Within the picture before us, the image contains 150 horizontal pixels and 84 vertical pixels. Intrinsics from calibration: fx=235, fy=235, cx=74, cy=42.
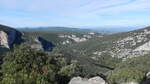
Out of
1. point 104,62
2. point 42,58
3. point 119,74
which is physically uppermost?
point 42,58

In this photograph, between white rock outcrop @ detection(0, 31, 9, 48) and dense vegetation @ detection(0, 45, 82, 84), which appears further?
white rock outcrop @ detection(0, 31, 9, 48)

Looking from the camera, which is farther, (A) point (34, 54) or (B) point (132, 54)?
(B) point (132, 54)

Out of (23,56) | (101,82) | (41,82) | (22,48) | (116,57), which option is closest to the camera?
(41,82)

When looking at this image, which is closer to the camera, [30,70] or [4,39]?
[30,70]

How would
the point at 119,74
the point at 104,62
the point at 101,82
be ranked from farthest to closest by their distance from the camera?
the point at 104,62 → the point at 119,74 → the point at 101,82

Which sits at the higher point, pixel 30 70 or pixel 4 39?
pixel 30 70

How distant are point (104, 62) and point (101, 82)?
148564mm

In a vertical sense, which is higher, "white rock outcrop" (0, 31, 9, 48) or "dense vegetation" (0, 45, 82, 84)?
"dense vegetation" (0, 45, 82, 84)

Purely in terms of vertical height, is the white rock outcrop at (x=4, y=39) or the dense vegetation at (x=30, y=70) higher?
the dense vegetation at (x=30, y=70)

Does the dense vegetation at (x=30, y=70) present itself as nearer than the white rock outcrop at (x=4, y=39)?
Yes

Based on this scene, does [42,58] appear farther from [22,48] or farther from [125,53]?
[125,53]

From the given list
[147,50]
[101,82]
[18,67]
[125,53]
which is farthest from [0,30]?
[101,82]

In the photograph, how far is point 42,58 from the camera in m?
59.4

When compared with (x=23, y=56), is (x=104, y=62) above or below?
below
